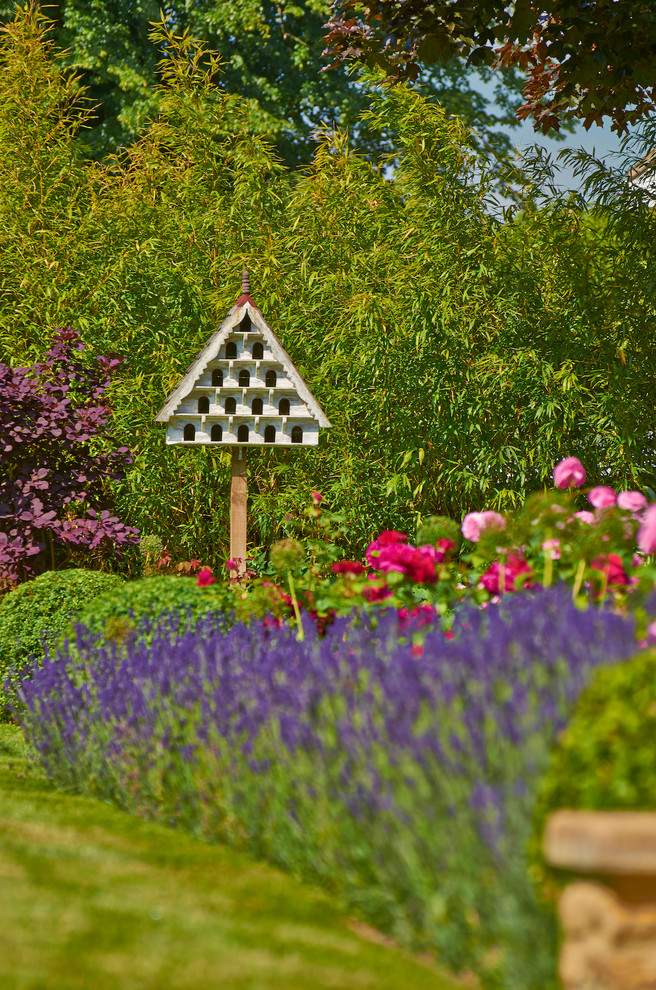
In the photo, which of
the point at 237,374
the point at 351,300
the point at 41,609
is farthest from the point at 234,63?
the point at 41,609

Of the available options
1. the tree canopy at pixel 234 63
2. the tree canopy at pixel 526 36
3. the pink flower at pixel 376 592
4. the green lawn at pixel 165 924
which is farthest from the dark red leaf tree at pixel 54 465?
the tree canopy at pixel 234 63

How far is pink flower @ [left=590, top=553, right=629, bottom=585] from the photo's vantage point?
3902 mm

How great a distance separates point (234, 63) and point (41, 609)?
1000 centimetres

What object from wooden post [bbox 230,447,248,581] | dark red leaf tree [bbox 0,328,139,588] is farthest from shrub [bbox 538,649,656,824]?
dark red leaf tree [bbox 0,328,139,588]

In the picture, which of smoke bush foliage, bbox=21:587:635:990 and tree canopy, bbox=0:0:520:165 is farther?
tree canopy, bbox=0:0:520:165

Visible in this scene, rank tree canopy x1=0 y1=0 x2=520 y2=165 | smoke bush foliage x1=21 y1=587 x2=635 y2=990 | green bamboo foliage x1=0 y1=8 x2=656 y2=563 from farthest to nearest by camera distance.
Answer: tree canopy x1=0 y1=0 x2=520 y2=165
green bamboo foliage x1=0 y1=8 x2=656 y2=563
smoke bush foliage x1=21 y1=587 x2=635 y2=990

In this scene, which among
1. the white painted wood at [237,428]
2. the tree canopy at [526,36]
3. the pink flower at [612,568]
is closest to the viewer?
the pink flower at [612,568]

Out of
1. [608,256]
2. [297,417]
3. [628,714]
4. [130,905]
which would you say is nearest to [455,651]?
[628,714]

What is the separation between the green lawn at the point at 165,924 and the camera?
89.1 inches

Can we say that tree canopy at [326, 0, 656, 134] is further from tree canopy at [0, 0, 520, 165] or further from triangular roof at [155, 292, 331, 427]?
tree canopy at [0, 0, 520, 165]

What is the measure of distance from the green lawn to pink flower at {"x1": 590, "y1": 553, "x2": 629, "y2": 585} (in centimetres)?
167

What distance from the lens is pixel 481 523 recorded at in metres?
4.33

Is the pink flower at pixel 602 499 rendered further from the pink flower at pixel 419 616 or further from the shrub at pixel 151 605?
the shrub at pixel 151 605

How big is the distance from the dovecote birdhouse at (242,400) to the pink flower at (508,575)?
7.63ft
